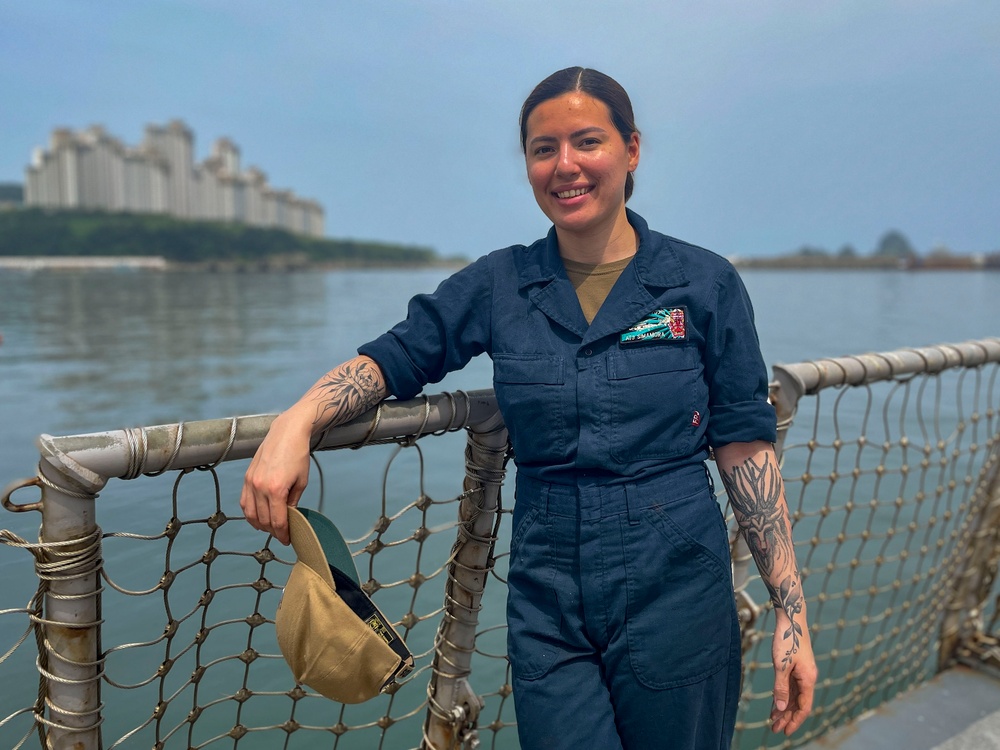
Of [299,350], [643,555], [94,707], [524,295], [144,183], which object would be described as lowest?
[299,350]

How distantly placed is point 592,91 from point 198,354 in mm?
19505

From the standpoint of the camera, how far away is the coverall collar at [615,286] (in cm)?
149

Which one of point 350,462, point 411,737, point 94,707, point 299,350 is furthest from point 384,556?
point 299,350

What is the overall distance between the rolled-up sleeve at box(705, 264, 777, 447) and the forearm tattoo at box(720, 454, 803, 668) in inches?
3.3

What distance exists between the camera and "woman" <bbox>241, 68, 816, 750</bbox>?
1445 millimetres

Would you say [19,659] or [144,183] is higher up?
[144,183]

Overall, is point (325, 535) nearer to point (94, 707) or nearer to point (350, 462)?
point (94, 707)

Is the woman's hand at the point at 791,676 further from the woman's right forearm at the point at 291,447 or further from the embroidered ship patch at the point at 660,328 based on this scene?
the woman's right forearm at the point at 291,447

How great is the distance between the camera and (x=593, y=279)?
1592mm

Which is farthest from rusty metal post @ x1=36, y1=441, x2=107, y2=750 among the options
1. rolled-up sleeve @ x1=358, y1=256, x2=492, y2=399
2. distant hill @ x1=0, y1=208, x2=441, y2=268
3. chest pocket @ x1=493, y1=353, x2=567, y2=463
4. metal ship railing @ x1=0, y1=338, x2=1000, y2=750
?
distant hill @ x1=0, y1=208, x2=441, y2=268

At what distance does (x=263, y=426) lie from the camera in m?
Result: 1.41

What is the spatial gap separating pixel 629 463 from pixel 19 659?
10.7 feet

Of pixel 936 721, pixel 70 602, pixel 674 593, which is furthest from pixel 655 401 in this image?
pixel 936 721

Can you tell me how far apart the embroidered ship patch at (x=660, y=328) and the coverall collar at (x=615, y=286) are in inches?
0.6
